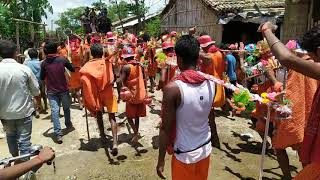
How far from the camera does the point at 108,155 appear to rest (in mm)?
6762

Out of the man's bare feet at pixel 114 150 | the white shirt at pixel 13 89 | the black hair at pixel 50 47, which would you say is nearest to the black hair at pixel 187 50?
the white shirt at pixel 13 89

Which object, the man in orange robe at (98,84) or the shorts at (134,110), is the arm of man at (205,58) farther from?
the man in orange robe at (98,84)

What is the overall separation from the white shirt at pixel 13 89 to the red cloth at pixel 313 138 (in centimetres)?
393

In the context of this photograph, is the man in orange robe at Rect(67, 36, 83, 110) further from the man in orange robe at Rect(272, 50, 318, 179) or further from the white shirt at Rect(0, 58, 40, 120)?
the man in orange robe at Rect(272, 50, 318, 179)

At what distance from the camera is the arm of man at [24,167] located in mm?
2326

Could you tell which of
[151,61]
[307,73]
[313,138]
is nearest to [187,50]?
[307,73]

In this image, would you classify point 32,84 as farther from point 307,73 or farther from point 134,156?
point 307,73

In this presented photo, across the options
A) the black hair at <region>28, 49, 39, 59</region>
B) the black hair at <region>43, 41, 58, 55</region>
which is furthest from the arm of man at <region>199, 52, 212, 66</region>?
the black hair at <region>28, 49, 39, 59</region>

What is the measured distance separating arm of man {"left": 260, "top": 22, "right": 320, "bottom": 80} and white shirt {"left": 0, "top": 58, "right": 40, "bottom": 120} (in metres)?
3.72

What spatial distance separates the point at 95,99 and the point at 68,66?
136 centimetres

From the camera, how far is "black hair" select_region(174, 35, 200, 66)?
3393 millimetres

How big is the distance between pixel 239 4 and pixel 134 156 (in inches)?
443

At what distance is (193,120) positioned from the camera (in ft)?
11.2

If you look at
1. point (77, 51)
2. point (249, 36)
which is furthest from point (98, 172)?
point (249, 36)
